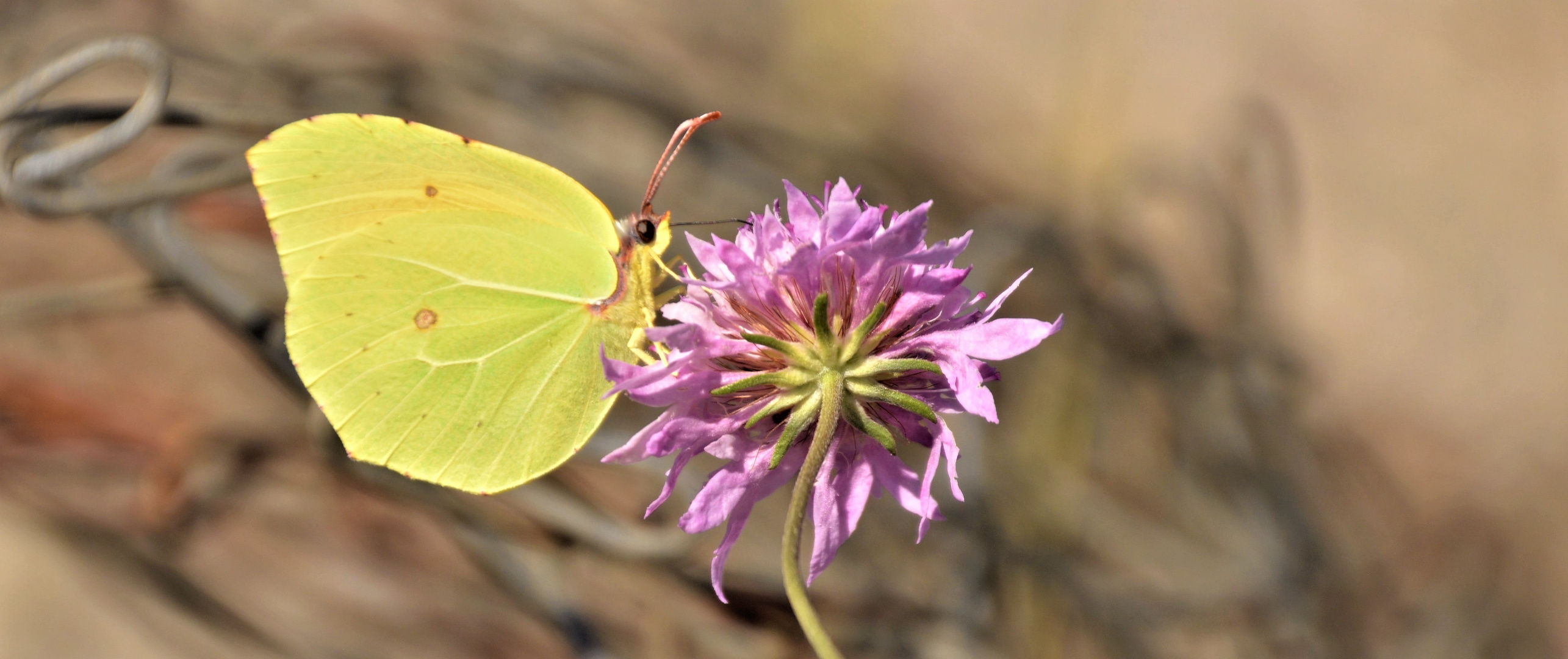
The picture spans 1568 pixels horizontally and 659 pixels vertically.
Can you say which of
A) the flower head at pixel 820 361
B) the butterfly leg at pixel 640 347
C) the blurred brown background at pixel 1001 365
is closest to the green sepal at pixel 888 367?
the flower head at pixel 820 361

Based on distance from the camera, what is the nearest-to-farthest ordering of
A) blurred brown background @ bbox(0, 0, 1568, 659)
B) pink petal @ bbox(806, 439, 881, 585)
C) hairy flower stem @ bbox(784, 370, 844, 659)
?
hairy flower stem @ bbox(784, 370, 844, 659), pink petal @ bbox(806, 439, 881, 585), blurred brown background @ bbox(0, 0, 1568, 659)

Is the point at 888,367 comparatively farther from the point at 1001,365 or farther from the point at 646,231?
the point at 1001,365

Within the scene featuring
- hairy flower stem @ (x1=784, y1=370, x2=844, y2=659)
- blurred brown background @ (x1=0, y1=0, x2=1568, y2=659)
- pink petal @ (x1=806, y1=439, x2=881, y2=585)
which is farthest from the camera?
blurred brown background @ (x1=0, y1=0, x2=1568, y2=659)

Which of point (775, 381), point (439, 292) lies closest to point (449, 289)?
point (439, 292)

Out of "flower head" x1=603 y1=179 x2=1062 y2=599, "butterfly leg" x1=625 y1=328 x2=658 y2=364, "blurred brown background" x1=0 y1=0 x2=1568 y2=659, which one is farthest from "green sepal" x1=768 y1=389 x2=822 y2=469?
"blurred brown background" x1=0 y1=0 x2=1568 y2=659

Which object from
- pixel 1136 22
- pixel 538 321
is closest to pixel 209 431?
pixel 538 321

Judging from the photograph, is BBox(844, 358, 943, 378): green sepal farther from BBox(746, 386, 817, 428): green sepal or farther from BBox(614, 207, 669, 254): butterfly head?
BBox(614, 207, 669, 254): butterfly head

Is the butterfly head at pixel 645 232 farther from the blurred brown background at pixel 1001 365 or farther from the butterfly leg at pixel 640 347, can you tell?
the blurred brown background at pixel 1001 365
